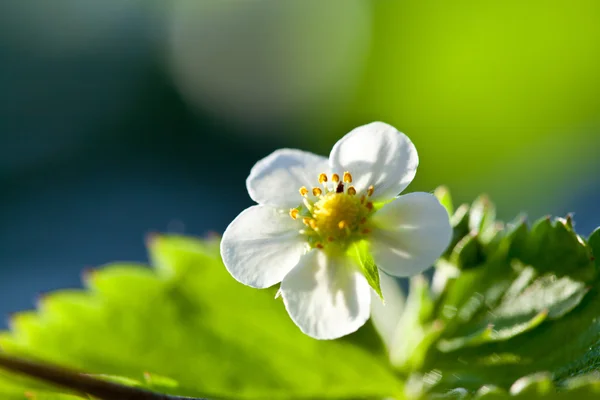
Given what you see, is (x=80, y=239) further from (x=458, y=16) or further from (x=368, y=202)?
(x=368, y=202)

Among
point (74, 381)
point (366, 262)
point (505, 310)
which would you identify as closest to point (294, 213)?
point (366, 262)

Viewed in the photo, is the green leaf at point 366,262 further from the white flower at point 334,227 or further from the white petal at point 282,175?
the white petal at point 282,175

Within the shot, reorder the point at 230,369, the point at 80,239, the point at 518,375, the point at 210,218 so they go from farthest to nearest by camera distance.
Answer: the point at 210,218 < the point at 80,239 < the point at 230,369 < the point at 518,375

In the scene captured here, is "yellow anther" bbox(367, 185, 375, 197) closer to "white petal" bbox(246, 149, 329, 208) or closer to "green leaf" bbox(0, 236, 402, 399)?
"white petal" bbox(246, 149, 329, 208)

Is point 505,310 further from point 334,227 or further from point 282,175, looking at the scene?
point 282,175

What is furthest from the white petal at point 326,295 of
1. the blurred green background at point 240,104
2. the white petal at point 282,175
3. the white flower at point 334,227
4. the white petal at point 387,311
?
the blurred green background at point 240,104

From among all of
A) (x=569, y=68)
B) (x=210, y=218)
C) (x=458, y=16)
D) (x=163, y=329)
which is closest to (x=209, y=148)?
(x=210, y=218)
